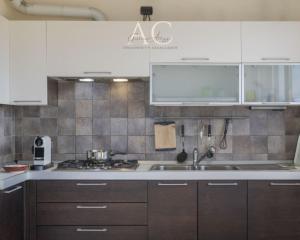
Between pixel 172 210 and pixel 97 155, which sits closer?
pixel 172 210

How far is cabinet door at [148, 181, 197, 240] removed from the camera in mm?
2840

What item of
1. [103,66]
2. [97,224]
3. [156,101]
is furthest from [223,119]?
[97,224]

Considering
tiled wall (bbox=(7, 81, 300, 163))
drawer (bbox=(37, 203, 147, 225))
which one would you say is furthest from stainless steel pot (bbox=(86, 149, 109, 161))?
drawer (bbox=(37, 203, 147, 225))

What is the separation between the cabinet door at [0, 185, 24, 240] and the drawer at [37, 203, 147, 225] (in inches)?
6.1

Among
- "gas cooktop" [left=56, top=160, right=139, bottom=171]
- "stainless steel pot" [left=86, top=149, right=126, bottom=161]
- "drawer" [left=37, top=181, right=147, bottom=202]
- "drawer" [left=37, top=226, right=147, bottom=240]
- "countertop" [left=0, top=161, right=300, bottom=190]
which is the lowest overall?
"drawer" [left=37, top=226, right=147, bottom=240]

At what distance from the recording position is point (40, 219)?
285cm

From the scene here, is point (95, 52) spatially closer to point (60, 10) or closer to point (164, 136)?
point (60, 10)

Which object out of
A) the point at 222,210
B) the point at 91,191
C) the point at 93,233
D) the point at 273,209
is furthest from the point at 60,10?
the point at 273,209

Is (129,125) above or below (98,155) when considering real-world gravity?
above

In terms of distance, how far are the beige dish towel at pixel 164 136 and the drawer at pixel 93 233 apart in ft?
2.72

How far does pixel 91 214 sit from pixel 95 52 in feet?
4.37

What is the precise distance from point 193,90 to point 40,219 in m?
1.66

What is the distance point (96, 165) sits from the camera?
3053mm

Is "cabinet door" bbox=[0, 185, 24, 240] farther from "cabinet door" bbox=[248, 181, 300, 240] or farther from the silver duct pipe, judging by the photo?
"cabinet door" bbox=[248, 181, 300, 240]
